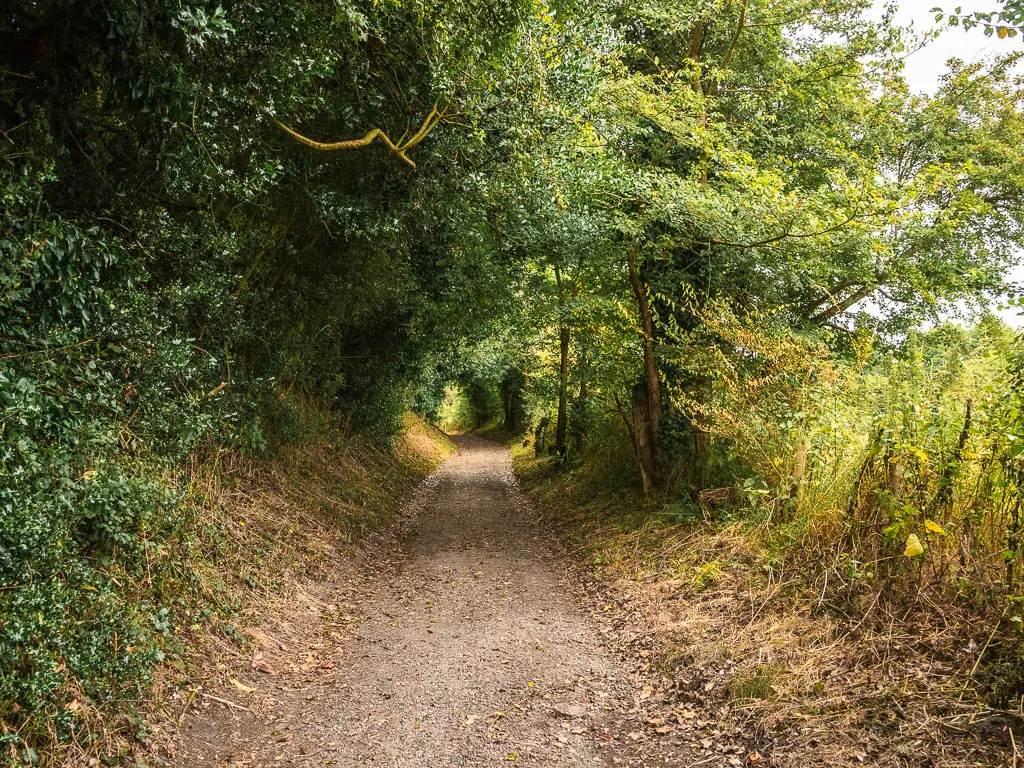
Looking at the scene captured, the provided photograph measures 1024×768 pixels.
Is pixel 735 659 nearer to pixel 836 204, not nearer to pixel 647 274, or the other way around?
pixel 836 204

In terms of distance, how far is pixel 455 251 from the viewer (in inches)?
454

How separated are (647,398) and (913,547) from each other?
24.2 ft

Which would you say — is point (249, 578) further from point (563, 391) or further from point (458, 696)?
point (563, 391)

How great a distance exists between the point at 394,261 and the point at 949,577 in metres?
8.82

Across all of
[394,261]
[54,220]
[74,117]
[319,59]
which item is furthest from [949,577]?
[394,261]

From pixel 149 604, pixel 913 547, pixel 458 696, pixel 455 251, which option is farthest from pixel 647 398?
pixel 149 604

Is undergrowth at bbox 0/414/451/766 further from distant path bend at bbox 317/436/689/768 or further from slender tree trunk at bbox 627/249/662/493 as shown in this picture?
slender tree trunk at bbox 627/249/662/493

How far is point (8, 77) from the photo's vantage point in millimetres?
4156

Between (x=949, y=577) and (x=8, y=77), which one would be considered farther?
(x=949, y=577)

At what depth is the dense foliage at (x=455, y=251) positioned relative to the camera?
164 inches

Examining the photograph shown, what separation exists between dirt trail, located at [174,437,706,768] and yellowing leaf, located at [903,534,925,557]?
2191mm

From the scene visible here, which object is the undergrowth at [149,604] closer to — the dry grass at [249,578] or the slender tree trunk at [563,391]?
the dry grass at [249,578]

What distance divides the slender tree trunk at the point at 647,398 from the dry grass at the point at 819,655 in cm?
359

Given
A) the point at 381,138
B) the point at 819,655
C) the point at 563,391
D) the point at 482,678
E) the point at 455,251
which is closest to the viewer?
the point at 819,655
